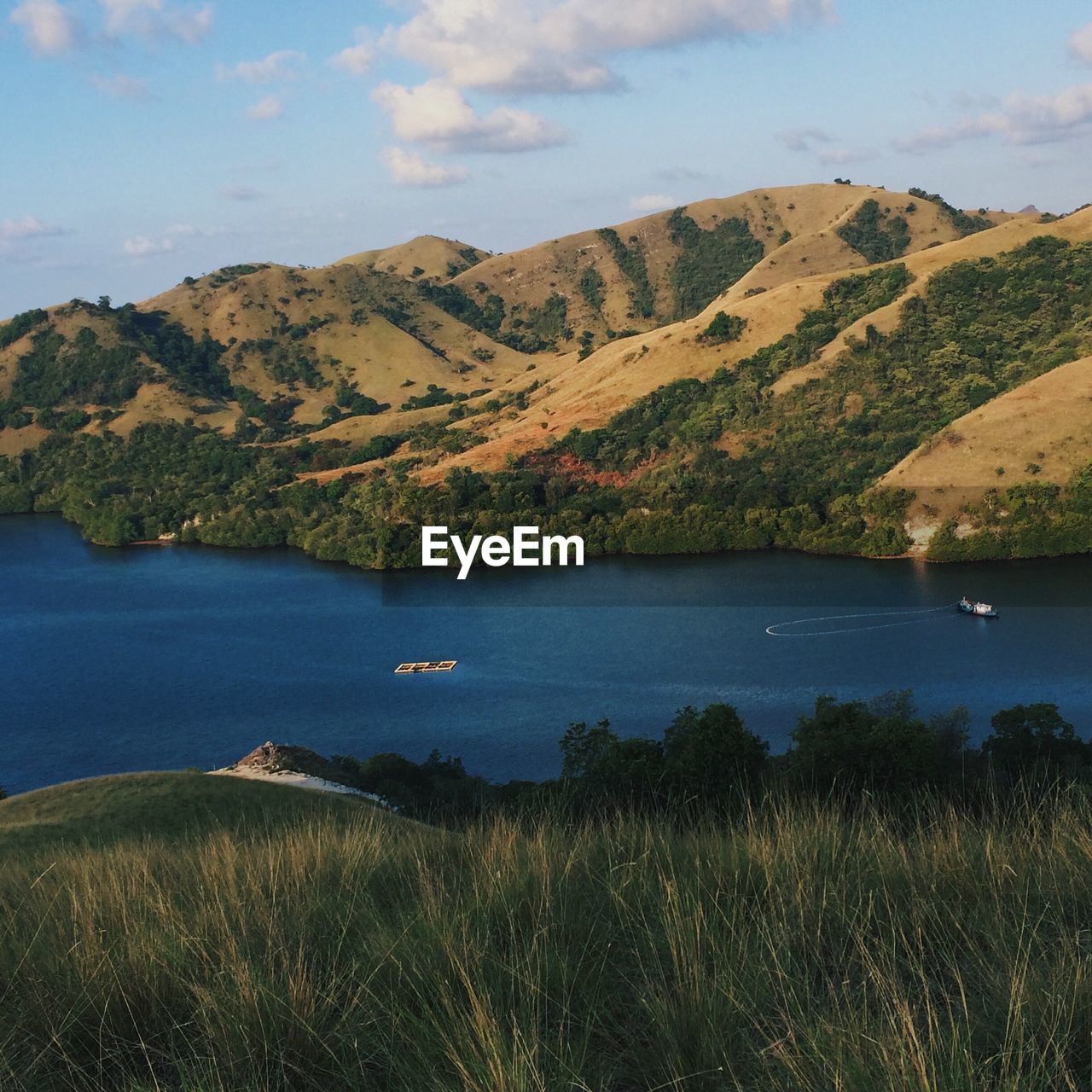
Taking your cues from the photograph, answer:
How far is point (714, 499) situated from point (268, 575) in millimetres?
43365

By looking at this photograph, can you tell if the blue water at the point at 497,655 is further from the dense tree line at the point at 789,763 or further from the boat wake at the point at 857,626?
the dense tree line at the point at 789,763

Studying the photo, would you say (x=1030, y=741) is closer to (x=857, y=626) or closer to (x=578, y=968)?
(x=857, y=626)

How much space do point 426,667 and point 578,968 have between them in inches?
2576

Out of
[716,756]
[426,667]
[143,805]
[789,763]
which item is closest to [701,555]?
[426,667]

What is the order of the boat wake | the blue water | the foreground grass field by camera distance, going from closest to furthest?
1. the foreground grass field
2. the blue water
3. the boat wake

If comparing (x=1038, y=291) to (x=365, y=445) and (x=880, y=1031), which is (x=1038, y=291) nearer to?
(x=365, y=445)

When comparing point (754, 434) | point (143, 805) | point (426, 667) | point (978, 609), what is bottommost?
point (426, 667)

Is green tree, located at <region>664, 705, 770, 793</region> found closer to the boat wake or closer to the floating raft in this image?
the floating raft

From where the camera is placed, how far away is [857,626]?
74.1 metres

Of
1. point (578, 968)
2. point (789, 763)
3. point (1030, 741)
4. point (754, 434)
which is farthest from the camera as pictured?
point (754, 434)

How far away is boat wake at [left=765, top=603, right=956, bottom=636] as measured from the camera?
2867 inches

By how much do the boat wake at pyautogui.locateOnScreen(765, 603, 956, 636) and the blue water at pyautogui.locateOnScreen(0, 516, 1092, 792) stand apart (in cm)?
78

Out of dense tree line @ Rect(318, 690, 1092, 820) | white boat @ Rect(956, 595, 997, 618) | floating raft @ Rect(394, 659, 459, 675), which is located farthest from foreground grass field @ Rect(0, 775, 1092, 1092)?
white boat @ Rect(956, 595, 997, 618)

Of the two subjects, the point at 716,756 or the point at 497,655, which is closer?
the point at 716,756
